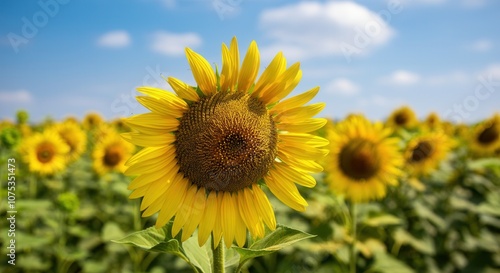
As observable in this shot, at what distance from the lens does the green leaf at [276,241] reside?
5.51ft

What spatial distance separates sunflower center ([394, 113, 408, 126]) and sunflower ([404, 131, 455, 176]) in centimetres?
345

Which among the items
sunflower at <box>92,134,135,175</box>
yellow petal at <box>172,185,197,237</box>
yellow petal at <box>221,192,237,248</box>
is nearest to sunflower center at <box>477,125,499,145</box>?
sunflower at <box>92,134,135,175</box>

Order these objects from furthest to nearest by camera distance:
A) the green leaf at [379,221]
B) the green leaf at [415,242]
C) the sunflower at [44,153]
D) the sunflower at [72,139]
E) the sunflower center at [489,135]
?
the sunflower at [72,139], the sunflower center at [489,135], the sunflower at [44,153], the green leaf at [415,242], the green leaf at [379,221]

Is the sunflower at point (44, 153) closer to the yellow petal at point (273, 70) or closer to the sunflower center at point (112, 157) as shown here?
the sunflower center at point (112, 157)

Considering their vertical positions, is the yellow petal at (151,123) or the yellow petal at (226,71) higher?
the yellow petal at (226,71)

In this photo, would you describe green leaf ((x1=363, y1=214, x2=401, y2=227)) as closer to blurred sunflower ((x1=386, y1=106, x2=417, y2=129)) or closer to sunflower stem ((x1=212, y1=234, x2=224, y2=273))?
sunflower stem ((x1=212, y1=234, x2=224, y2=273))

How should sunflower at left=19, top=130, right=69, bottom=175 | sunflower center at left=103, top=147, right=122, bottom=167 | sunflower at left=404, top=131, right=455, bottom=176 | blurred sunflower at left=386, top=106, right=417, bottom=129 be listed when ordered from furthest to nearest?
blurred sunflower at left=386, top=106, right=417, bottom=129, sunflower at left=19, top=130, right=69, bottom=175, sunflower center at left=103, top=147, right=122, bottom=167, sunflower at left=404, top=131, right=455, bottom=176

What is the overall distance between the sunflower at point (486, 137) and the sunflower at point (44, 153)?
7165 mm

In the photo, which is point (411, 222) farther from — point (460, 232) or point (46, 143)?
point (46, 143)

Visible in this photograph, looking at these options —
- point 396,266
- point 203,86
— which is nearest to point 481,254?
point 396,266

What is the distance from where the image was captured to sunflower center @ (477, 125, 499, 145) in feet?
24.3

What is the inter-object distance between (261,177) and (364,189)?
298 centimetres

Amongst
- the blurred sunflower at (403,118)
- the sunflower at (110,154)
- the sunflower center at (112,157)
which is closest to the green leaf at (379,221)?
the sunflower at (110,154)

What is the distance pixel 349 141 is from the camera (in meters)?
4.69
